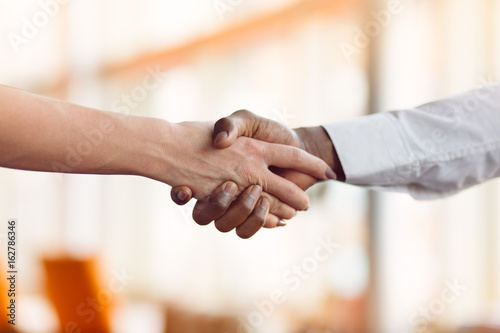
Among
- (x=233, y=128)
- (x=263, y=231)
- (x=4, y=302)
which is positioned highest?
(x=233, y=128)

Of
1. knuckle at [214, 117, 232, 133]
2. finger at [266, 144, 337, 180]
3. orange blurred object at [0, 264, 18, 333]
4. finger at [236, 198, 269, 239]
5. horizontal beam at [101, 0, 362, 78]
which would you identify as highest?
horizontal beam at [101, 0, 362, 78]

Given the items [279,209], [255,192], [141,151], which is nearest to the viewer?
[141,151]

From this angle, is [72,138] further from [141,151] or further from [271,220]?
[271,220]

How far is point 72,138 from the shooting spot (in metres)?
1.46

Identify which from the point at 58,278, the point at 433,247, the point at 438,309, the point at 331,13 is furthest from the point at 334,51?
the point at 58,278

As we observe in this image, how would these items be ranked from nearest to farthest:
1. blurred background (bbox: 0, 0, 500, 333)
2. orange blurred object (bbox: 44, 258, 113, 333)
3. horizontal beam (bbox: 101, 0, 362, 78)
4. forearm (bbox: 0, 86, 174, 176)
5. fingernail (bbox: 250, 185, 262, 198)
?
forearm (bbox: 0, 86, 174, 176) → fingernail (bbox: 250, 185, 262, 198) → blurred background (bbox: 0, 0, 500, 333) → horizontal beam (bbox: 101, 0, 362, 78) → orange blurred object (bbox: 44, 258, 113, 333)

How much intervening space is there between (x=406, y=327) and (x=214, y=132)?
7.74 feet

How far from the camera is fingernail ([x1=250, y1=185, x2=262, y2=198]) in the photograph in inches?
A: 65.8

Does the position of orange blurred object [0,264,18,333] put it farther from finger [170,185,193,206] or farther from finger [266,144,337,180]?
finger [266,144,337,180]

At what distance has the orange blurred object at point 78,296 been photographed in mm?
3791

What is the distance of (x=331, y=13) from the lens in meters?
3.63

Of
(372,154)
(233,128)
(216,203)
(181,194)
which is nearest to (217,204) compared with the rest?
(216,203)

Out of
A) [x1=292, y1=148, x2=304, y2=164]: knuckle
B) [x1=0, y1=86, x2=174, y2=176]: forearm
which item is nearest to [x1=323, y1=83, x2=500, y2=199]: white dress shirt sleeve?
[x1=292, y1=148, x2=304, y2=164]: knuckle

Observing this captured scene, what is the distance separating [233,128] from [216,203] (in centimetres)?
22
